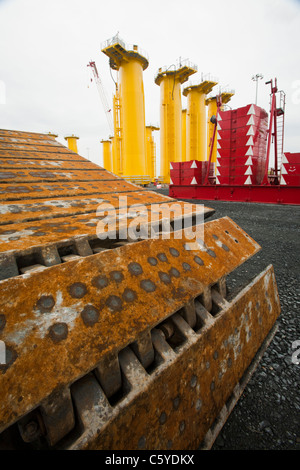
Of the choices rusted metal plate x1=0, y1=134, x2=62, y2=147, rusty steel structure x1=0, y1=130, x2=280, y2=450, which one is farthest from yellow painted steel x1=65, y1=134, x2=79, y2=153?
A: rusty steel structure x1=0, y1=130, x2=280, y2=450

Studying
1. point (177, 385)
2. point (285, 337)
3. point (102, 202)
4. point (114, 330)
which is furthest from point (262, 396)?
point (102, 202)

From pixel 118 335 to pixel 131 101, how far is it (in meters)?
A: 15.3

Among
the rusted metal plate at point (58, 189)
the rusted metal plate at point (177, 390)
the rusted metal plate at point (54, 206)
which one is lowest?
the rusted metal plate at point (177, 390)

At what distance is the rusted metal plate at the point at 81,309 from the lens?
605 mm

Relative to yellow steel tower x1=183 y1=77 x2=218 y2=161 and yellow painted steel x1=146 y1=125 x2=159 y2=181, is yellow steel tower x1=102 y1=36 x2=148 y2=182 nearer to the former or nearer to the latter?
yellow steel tower x1=183 y1=77 x2=218 y2=161

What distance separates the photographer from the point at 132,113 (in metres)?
13.5

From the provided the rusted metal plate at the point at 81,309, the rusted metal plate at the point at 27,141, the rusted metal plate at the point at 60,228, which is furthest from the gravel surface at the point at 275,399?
the rusted metal plate at the point at 27,141

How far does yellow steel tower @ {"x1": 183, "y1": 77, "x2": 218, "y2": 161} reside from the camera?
18938 millimetres

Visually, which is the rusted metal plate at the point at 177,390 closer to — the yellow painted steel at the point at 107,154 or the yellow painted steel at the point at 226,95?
the yellow painted steel at the point at 226,95

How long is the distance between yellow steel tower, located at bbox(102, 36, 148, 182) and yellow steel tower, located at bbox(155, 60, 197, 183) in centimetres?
311

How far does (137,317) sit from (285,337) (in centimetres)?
138

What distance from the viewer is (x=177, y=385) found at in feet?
2.83

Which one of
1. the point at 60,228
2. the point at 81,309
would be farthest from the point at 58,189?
the point at 81,309

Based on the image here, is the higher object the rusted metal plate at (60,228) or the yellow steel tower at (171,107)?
the yellow steel tower at (171,107)
